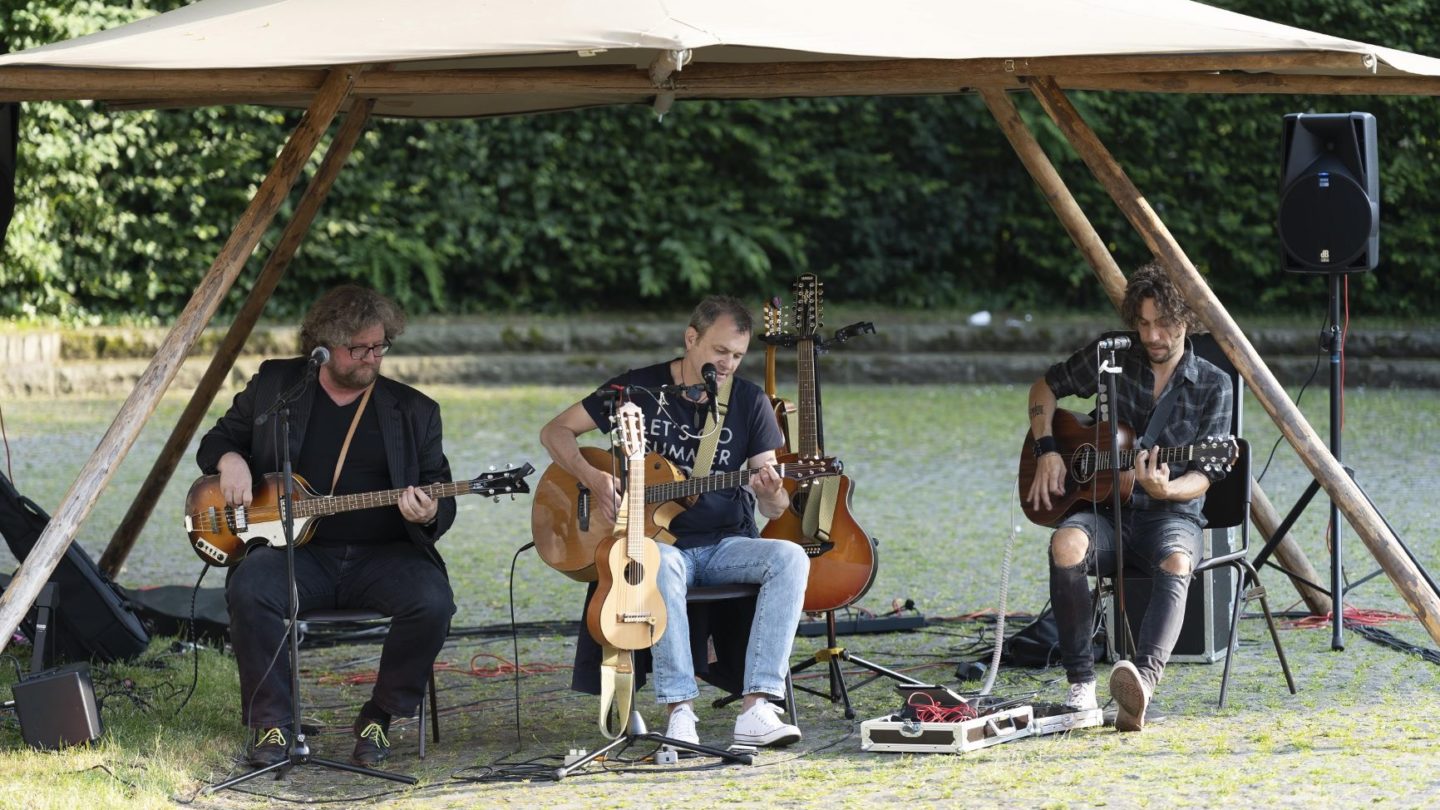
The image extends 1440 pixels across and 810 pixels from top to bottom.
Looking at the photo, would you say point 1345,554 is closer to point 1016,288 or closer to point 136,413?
point 136,413

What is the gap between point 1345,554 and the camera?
796cm

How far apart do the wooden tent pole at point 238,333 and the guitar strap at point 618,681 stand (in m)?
2.22

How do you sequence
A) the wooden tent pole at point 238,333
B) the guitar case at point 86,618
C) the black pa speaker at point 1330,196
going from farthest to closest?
the wooden tent pole at point 238,333 < the black pa speaker at point 1330,196 < the guitar case at point 86,618

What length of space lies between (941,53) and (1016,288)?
11505mm

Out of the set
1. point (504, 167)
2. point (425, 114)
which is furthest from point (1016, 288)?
point (425, 114)

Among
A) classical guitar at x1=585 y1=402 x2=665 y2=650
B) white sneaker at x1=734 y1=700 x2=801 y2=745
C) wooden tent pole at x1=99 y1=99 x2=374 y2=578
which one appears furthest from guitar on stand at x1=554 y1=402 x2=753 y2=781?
wooden tent pole at x1=99 y1=99 x2=374 y2=578

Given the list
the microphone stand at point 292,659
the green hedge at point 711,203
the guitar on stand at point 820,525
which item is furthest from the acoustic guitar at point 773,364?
the green hedge at point 711,203

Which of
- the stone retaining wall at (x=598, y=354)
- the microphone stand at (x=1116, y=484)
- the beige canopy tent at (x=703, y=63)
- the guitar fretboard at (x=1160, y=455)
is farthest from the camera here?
the stone retaining wall at (x=598, y=354)

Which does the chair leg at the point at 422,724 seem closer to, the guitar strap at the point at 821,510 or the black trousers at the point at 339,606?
the black trousers at the point at 339,606

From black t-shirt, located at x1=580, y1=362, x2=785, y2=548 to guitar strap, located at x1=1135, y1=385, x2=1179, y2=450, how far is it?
1.15 metres

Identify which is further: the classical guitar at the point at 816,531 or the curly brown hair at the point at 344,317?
the classical guitar at the point at 816,531

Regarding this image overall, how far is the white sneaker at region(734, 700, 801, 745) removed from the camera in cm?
514

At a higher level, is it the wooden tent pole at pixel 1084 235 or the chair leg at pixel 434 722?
the wooden tent pole at pixel 1084 235

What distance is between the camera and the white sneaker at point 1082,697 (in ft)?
17.4
